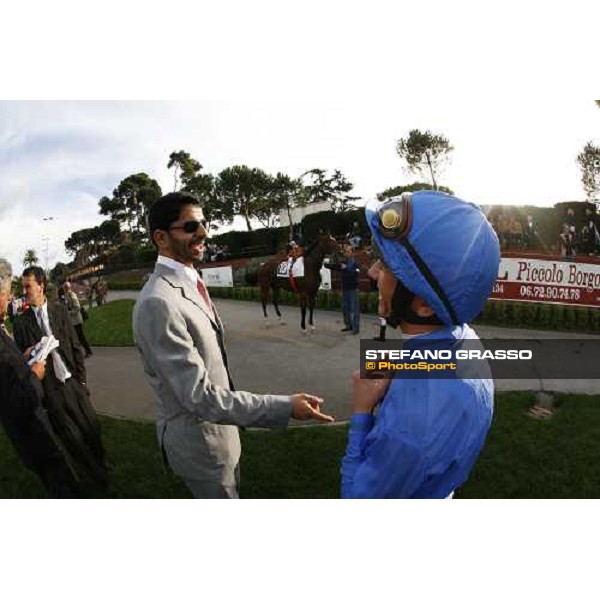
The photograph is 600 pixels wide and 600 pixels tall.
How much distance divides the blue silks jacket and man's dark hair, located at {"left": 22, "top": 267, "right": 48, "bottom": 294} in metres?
1.89

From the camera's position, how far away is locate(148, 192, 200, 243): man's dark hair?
1.40 metres

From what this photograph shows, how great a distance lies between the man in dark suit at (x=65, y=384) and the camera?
224 centimetres

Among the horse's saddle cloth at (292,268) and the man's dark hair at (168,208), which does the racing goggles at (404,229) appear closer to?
the man's dark hair at (168,208)

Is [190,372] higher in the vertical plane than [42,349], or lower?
higher

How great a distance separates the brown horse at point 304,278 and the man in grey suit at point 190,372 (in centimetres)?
Result: 88

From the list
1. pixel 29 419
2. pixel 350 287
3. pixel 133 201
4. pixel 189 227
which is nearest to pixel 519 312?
pixel 350 287

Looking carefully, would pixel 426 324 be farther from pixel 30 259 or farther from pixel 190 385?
pixel 30 259

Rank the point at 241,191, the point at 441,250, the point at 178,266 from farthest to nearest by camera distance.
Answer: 1. the point at 241,191
2. the point at 178,266
3. the point at 441,250

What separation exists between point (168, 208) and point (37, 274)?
1224mm

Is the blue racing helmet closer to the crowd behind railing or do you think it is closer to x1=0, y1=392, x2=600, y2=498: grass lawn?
the crowd behind railing

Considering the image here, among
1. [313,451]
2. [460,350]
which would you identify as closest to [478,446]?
[460,350]

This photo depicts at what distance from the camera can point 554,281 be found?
8.09 ft

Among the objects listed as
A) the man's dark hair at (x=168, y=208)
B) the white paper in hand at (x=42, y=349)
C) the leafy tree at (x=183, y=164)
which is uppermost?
the leafy tree at (x=183, y=164)

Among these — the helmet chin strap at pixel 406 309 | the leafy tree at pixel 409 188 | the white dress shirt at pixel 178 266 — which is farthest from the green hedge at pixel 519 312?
the helmet chin strap at pixel 406 309
